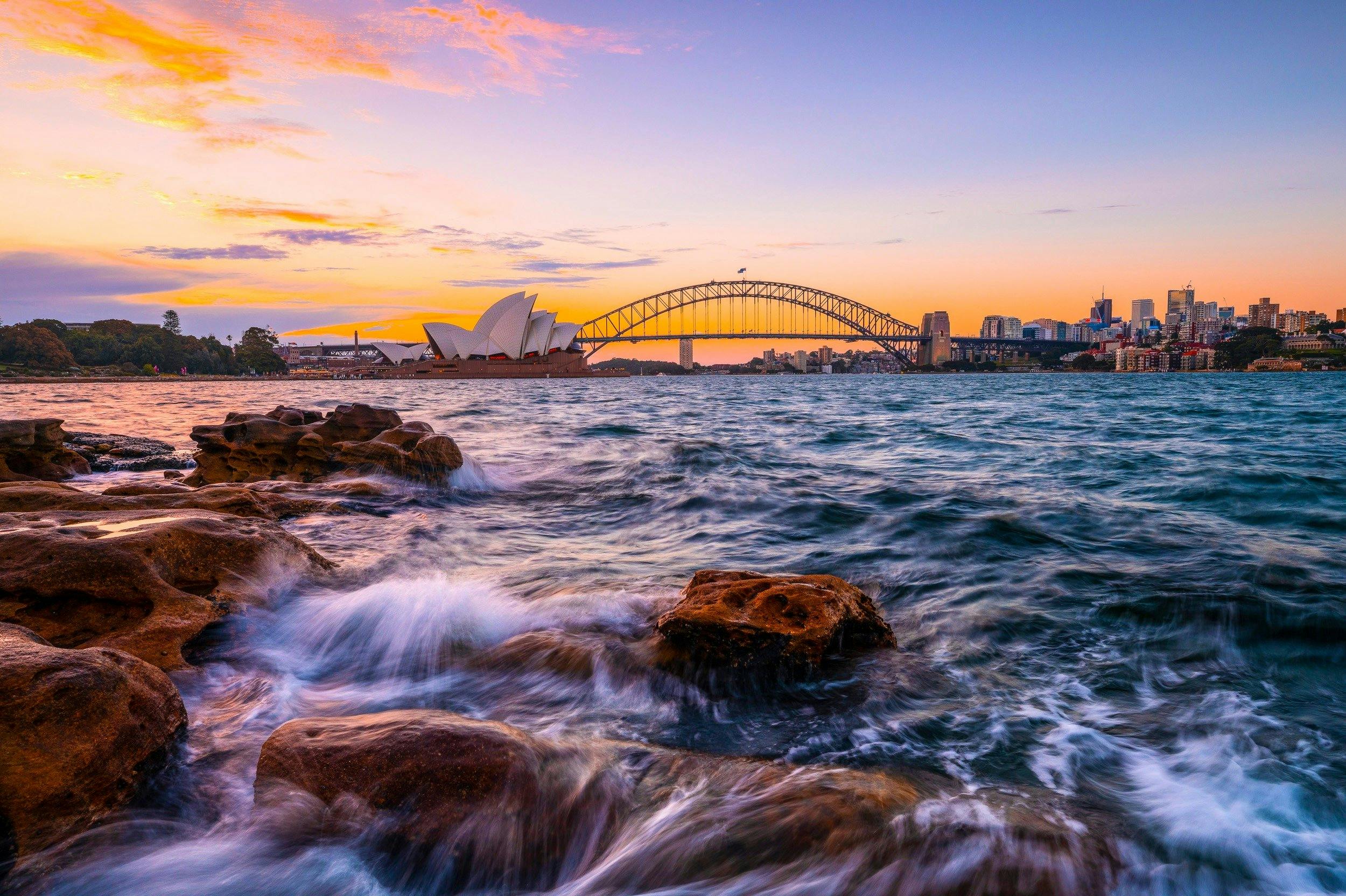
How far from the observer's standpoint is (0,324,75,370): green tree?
178ft

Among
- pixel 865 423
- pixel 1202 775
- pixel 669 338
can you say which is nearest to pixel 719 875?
pixel 1202 775

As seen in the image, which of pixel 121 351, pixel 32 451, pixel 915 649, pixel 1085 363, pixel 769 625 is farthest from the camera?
pixel 1085 363

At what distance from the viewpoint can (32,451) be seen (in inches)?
302

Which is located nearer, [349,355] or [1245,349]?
[1245,349]

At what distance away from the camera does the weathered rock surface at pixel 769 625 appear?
2.99 m

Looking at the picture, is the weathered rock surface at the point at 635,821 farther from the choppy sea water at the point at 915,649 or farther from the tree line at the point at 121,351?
the tree line at the point at 121,351

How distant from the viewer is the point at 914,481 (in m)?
8.41

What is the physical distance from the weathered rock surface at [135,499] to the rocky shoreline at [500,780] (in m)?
1.38

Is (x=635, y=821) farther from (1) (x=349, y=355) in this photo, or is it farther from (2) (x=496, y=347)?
(1) (x=349, y=355)

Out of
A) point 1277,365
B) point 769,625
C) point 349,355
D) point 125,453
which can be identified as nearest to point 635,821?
point 769,625

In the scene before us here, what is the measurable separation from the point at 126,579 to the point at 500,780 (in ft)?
6.90

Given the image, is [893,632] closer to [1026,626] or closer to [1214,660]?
[1026,626]

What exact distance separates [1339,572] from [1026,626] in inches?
95.6

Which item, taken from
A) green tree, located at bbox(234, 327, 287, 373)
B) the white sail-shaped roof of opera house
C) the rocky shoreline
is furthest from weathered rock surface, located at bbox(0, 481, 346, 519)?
green tree, located at bbox(234, 327, 287, 373)
